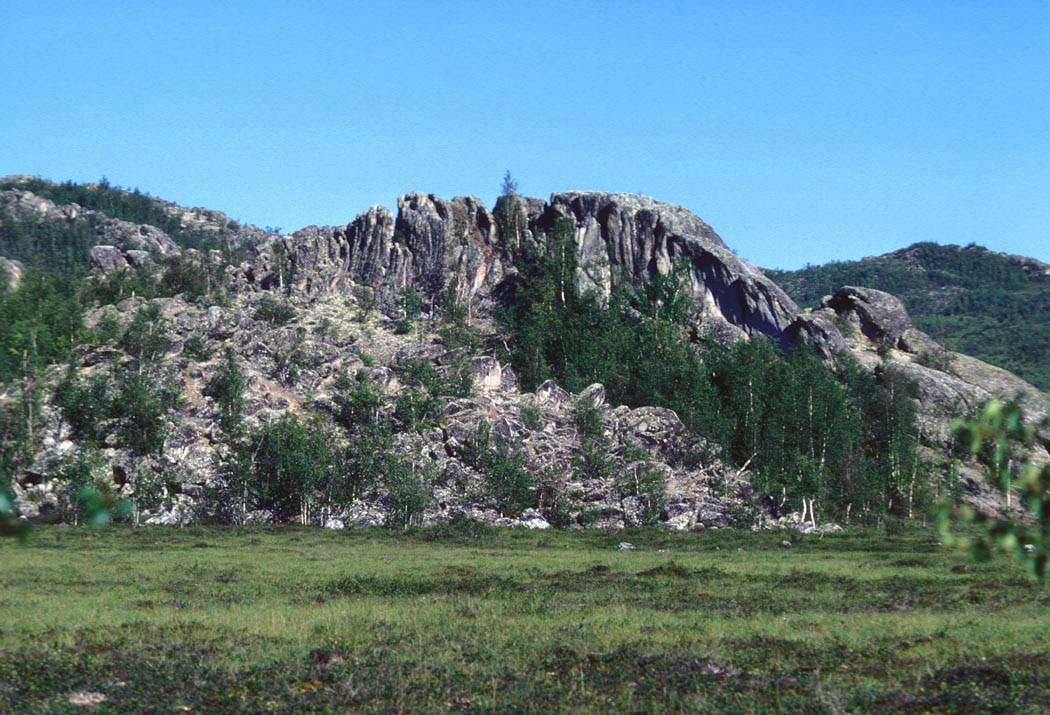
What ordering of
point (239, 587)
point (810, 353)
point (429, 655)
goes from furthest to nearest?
point (810, 353) < point (239, 587) < point (429, 655)

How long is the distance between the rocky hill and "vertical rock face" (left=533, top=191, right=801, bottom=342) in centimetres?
29

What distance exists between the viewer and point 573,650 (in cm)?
2022

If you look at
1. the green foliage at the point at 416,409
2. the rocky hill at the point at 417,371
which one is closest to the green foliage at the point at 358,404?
the rocky hill at the point at 417,371

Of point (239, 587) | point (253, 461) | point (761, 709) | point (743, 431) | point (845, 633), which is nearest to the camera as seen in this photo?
point (761, 709)

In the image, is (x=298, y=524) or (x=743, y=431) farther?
(x=743, y=431)

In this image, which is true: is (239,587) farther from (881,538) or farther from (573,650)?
(881,538)

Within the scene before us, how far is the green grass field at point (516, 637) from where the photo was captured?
16188mm

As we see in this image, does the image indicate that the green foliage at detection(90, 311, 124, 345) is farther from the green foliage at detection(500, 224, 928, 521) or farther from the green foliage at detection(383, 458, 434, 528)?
the green foliage at detection(500, 224, 928, 521)

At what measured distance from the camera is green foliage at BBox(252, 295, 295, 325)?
12400 cm

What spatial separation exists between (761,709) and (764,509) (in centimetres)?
7738

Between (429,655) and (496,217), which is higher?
(496,217)

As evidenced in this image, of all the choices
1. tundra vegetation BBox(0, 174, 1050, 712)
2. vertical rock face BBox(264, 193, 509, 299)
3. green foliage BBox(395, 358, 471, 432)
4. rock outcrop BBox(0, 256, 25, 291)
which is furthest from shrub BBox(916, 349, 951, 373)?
rock outcrop BBox(0, 256, 25, 291)

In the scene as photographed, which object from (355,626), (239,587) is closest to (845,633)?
(355,626)

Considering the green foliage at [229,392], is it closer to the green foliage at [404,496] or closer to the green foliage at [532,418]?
the green foliage at [404,496]
